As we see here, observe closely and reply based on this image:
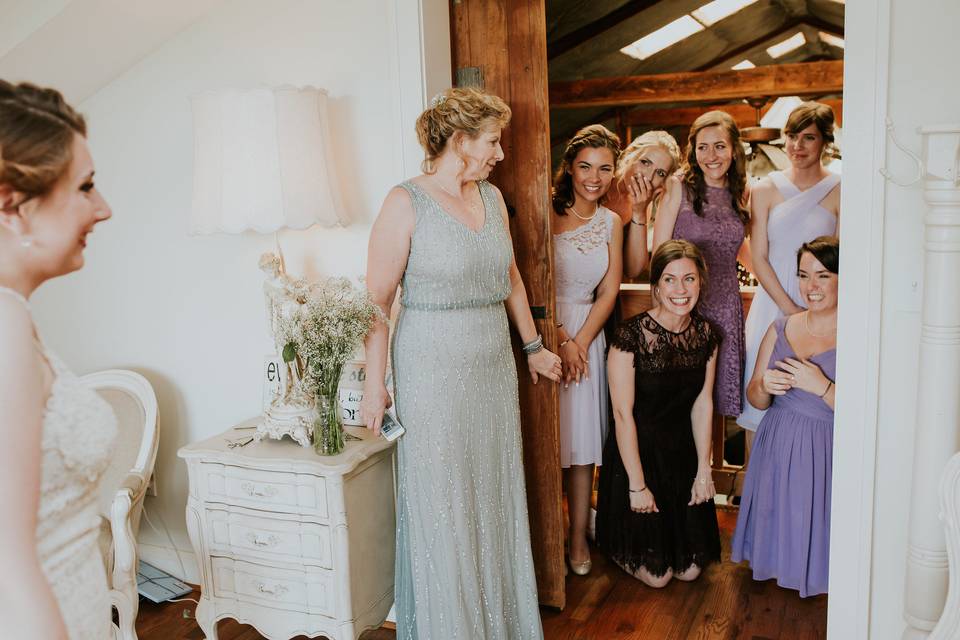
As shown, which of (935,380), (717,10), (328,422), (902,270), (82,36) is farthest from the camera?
(717,10)

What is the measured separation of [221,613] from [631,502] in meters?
1.42

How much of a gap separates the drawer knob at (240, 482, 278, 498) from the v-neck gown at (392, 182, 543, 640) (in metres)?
0.34

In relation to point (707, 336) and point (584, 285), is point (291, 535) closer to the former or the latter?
point (584, 285)

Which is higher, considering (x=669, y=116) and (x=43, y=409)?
(x=669, y=116)

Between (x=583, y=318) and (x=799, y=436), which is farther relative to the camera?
(x=583, y=318)

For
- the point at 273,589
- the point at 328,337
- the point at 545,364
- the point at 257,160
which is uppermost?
the point at 257,160

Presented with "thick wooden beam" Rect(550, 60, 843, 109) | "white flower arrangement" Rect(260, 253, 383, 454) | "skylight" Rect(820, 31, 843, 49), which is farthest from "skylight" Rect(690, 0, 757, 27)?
"white flower arrangement" Rect(260, 253, 383, 454)

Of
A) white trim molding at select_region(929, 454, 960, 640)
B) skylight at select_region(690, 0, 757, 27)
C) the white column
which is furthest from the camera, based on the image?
skylight at select_region(690, 0, 757, 27)

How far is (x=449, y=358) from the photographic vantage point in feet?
7.16

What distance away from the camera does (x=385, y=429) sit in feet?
7.27

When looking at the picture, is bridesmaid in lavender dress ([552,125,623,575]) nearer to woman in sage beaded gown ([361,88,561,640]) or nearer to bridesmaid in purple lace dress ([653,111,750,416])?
bridesmaid in purple lace dress ([653,111,750,416])

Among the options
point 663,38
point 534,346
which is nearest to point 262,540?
point 534,346

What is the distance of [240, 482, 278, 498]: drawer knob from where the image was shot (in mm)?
2227

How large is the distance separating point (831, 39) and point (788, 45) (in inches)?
19.4
